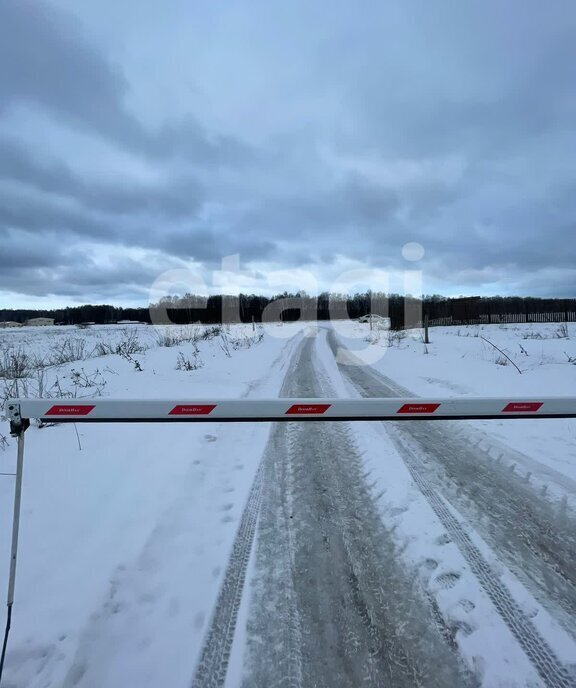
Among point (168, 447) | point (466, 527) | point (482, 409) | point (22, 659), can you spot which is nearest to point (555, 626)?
point (466, 527)

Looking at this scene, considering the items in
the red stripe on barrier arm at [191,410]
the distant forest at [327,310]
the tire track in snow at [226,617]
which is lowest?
the tire track in snow at [226,617]

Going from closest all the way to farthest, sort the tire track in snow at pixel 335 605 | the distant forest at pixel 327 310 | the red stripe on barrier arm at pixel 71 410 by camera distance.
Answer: the tire track in snow at pixel 335 605, the red stripe on barrier arm at pixel 71 410, the distant forest at pixel 327 310

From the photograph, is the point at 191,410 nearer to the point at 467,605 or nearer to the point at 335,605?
the point at 335,605

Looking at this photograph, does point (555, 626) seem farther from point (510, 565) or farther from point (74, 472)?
point (74, 472)

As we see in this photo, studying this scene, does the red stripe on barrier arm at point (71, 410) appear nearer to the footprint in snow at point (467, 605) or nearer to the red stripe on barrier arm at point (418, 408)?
the red stripe on barrier arm at point (418, 408)

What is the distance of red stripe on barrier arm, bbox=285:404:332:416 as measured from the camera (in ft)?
7.82

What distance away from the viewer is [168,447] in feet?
17.0

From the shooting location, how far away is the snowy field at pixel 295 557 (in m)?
2.05

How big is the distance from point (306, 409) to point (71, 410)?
1.44 m

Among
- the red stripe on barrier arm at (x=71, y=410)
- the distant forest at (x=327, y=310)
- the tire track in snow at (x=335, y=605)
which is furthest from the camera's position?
the distant forest at (x=327, y=310)

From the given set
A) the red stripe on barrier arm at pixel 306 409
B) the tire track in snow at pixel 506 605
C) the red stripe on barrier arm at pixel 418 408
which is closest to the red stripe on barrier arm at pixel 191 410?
the red stripe on barrier arm at pixel 306 409

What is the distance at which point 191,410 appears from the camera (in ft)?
7.77

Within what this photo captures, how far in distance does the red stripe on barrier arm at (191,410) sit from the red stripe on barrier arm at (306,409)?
496mm

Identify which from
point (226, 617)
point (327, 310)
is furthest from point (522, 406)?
point (327, 310)
